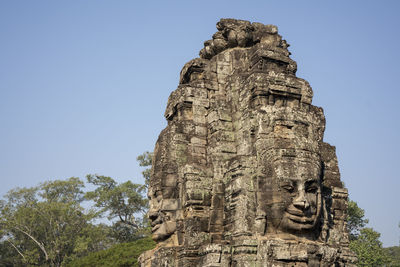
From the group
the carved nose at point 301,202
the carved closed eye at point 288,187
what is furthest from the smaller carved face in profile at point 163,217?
the carved nose at point 301,202

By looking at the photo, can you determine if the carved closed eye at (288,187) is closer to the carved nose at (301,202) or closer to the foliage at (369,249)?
the carved nose at (301,202)

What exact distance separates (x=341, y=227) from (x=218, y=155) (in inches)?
122

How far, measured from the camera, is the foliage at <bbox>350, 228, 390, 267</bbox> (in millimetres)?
23484

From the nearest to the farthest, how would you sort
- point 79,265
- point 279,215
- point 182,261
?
point 279,215
point 182,261
point 79,265

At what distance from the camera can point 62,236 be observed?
33688 mm

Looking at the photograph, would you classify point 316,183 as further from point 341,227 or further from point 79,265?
point 79,265

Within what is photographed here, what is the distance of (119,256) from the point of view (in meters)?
20.1

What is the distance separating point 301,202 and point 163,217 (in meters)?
2.90

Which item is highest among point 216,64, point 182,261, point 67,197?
point 67,197

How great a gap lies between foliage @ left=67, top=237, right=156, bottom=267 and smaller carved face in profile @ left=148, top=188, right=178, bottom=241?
37.6ft

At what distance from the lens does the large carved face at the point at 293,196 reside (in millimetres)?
7383

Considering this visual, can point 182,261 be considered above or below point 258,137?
below

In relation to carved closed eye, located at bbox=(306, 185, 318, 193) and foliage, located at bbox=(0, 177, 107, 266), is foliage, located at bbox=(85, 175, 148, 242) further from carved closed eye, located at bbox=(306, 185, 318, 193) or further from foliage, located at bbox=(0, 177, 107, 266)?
carved closed eye, located at bbox=(306, 185, 318, 193)

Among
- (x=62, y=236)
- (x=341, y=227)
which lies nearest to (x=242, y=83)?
(x=341, y=227)
